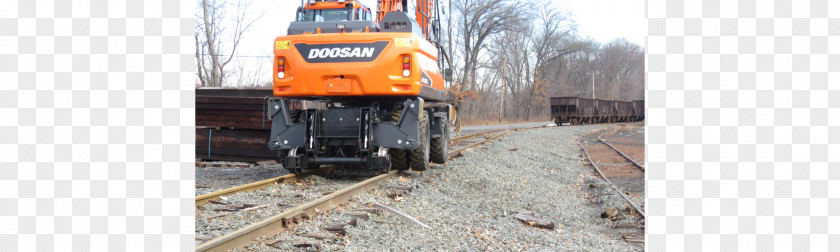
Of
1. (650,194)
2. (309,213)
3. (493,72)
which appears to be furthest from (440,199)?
(493,72)

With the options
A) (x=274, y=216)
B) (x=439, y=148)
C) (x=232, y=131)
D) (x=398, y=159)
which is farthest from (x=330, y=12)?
(x=274, y=216)

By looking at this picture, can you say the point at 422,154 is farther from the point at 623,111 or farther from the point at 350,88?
the point at 623,111

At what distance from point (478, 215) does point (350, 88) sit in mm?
2696

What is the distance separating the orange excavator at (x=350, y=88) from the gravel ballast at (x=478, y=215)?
0.75 meters

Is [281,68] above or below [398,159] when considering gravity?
above

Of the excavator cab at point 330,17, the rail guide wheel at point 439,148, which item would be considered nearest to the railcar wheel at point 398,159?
the rail guide wheel at point 439,148

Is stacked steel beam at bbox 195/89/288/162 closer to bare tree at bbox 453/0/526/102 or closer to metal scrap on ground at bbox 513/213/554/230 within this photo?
metal scrap on ground at bbox 513/213/554/230

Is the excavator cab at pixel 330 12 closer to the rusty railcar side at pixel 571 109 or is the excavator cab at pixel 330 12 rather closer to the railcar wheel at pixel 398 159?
the railcar wheel at pixel 398 159

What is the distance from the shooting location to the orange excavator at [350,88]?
8727 mm

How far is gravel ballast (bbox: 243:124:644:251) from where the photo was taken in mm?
5477

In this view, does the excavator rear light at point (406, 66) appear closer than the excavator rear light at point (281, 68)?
Yes

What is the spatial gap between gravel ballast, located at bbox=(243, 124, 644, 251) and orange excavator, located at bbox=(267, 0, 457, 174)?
2.46ft

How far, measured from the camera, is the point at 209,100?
13.3 meters

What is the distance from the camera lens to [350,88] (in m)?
8.77
